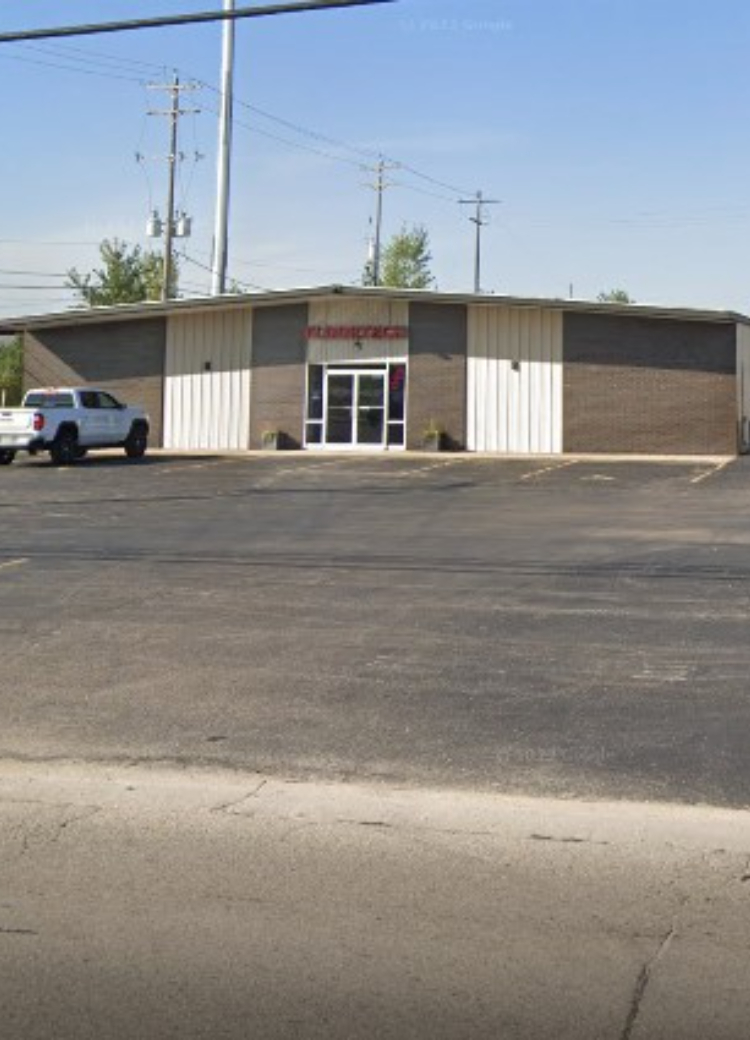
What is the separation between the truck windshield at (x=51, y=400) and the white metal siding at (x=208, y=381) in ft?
23.4

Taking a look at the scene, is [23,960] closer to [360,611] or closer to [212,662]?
[212,662]

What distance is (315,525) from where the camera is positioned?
18.9m

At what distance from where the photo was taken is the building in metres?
35.2

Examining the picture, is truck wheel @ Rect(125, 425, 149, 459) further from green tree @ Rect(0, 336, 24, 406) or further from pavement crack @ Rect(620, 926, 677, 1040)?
green tree @ Rect(0, 336, 24, 406)

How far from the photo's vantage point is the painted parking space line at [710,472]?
2708cm

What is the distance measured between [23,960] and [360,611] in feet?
23.0

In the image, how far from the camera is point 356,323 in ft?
126

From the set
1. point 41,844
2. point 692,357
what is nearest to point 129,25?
point 41,844

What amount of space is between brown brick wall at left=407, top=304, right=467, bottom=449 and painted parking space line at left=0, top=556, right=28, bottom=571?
2364cm

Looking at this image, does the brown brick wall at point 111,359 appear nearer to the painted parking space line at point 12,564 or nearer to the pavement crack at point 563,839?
the painted parking space line at point 12,564

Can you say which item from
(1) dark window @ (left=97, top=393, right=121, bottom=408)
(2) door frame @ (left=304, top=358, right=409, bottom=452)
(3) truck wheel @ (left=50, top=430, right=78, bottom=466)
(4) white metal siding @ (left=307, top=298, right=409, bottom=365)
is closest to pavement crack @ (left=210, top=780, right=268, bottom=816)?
(3) truck wheel @ (left=50, top=430, right=78, bottom=466)

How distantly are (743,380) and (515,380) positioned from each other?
6.30 meters

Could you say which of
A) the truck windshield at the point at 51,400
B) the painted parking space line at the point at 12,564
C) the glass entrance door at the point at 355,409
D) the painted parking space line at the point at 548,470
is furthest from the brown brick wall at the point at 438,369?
the painted parking space line at the point at 12,564

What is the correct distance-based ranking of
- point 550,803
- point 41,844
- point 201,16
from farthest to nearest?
point 201,16 < point 550,803 < point 41,844
